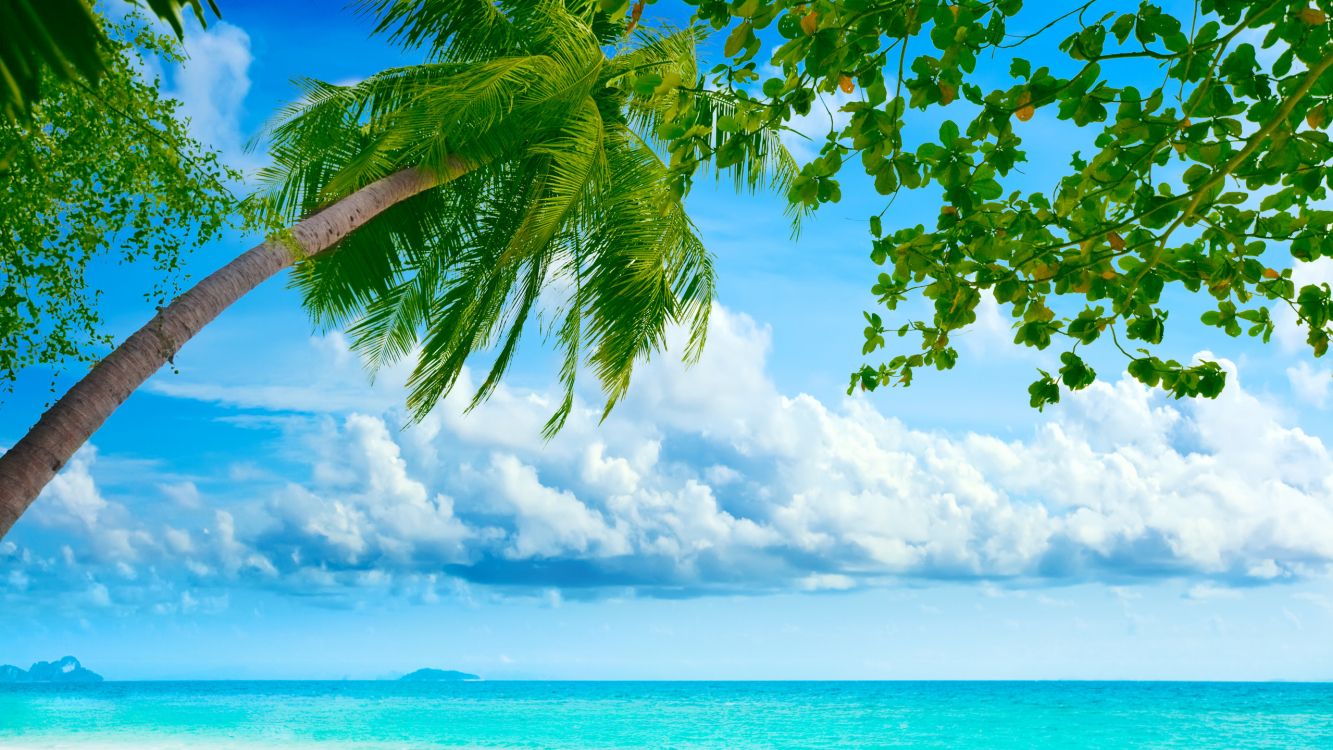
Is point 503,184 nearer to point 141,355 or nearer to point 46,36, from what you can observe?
point 141,355

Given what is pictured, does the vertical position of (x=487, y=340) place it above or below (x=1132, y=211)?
above

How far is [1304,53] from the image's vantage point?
9.52 ft

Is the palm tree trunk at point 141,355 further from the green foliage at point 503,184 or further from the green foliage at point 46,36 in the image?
the green foliage at point 46,36

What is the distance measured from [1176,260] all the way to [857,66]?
1330mm

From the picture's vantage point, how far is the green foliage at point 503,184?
8367 millimetres

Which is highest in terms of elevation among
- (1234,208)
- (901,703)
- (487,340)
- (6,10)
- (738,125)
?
(487,340)

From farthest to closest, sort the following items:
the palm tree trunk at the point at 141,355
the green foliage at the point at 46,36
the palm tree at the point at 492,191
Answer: the palm tree at the point at 492,191 < the palm tree trunk at the point at 141,355 < the green foliage at the point at 46,36

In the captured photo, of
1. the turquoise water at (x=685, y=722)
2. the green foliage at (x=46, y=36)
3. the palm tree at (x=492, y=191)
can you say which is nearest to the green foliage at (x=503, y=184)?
the palm tree at (x=492, y=191)

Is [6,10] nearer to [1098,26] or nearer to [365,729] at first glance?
[1098,26]

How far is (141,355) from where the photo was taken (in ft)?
18.5

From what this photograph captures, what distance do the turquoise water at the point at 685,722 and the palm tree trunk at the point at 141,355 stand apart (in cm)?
1872

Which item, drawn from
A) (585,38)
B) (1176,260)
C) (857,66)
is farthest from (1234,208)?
(585,38)

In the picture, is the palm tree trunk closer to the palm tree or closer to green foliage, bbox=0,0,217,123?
the palm tree

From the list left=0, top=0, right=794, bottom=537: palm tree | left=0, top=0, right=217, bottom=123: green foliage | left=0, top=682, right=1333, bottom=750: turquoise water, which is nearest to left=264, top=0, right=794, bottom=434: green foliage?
left=0, top=0, right=794, bottom=537: palm tree
